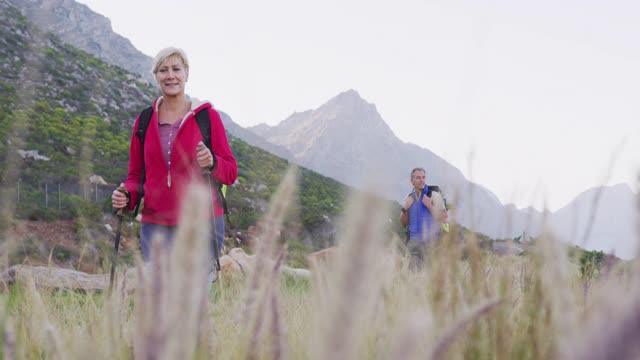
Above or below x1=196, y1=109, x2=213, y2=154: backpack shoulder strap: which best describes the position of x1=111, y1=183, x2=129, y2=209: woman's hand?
below

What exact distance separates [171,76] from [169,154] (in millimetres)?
527

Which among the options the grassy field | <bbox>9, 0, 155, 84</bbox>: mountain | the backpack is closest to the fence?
the backpack

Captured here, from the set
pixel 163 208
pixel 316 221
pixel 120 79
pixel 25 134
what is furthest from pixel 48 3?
pixel 163 208

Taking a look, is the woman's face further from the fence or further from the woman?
the fence

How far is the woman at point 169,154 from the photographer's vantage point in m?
2.91

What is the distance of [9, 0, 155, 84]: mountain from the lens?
67.0m

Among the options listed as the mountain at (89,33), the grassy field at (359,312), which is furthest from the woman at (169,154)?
the mountain at (89,33)

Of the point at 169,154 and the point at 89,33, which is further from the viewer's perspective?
the point at 89,33

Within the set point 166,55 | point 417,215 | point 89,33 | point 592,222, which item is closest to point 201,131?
point 166,55

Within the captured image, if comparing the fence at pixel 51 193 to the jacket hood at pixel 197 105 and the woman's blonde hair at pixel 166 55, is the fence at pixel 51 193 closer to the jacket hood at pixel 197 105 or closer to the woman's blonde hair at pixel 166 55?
the woman's blonde hair at pixel 166 55

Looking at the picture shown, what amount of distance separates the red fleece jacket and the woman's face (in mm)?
167

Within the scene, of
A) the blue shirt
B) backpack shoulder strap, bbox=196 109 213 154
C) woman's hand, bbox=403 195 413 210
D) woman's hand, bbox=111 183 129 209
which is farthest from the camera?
woman's hand, bbox=403 195 413 210

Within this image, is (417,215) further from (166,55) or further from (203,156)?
(203,156)

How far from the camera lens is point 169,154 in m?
3.01
